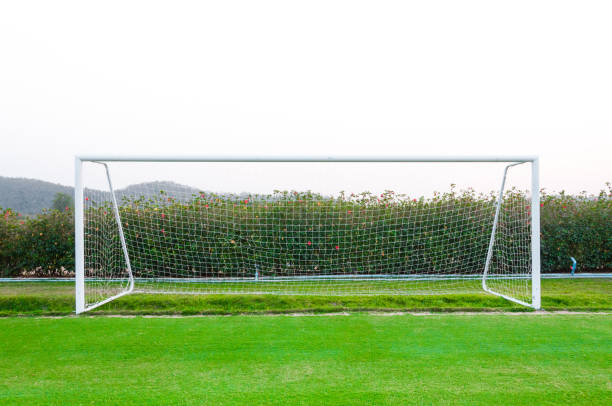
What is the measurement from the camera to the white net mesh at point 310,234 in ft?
20.9

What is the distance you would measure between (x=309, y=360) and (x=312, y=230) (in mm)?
→ 3437

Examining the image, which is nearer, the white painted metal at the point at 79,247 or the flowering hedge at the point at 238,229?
the white painted metal at the point at 79,247

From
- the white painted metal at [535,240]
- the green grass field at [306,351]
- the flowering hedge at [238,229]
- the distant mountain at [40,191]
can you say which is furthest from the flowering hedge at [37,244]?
the white painted metal at [535,240]

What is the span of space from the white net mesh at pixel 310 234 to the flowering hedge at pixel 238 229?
0.02m

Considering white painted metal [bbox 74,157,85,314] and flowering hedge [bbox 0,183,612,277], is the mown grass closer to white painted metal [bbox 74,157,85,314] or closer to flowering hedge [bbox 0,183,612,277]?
white painted metal [bbox 74,157,85,314]

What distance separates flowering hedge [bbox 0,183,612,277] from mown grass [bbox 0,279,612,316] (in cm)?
123

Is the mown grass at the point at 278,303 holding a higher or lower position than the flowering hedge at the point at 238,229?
lower

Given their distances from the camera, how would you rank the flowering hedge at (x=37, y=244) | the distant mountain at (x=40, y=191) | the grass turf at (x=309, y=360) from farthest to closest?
the flowering hedge at (x=37, y=244) → the distant mountain at (x=40, y=191) → the grass turf at (x=309, y=360)

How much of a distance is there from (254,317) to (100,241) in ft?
9.41

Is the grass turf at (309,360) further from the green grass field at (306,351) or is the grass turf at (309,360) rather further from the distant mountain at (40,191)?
the distant mountain at (40,191)

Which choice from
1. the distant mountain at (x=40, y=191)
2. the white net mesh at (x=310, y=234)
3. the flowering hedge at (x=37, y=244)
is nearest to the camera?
the distant mountain at (x=40, y=191)

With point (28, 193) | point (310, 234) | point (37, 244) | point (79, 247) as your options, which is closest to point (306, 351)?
point (79, 247)

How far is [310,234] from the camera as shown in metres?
6.76

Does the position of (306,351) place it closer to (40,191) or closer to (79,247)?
(79,247)
